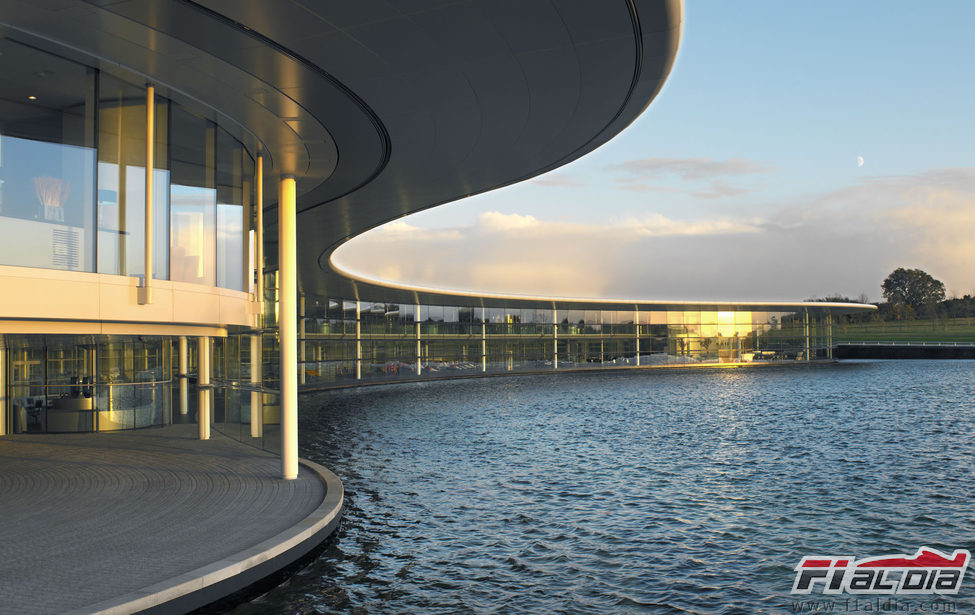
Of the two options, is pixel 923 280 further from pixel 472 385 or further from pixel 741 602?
pixel 741 602

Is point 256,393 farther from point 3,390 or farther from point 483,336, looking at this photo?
point 483,336

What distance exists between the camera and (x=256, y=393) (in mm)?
17594

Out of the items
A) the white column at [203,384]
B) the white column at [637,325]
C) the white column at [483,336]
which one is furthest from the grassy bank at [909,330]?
the white column at [203,384]

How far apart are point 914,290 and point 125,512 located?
155 meters

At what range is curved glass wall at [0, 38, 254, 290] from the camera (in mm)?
9031

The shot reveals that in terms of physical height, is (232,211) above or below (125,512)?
above

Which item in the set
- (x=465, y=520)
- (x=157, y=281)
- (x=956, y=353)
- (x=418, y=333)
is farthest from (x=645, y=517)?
(x=956, y=353)

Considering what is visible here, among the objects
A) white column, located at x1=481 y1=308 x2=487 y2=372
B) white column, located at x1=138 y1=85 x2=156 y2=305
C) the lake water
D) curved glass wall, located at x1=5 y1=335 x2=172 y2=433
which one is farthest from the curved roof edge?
white column, located at x1=138 y1=85 x2=156 y2=305

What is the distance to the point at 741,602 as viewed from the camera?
8.85m

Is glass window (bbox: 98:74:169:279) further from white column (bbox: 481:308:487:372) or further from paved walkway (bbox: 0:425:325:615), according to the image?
white column (bbox: 481:308:487:372)

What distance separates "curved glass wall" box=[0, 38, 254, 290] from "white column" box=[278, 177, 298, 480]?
1.26 m

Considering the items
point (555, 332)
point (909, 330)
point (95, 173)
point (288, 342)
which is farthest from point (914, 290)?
point (95, 173)

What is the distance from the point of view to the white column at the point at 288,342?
13.7m

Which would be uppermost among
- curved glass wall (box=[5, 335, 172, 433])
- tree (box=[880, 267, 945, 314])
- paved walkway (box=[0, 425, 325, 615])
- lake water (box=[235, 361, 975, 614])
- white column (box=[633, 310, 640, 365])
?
tree (box=[880, 267, 945, 314])
